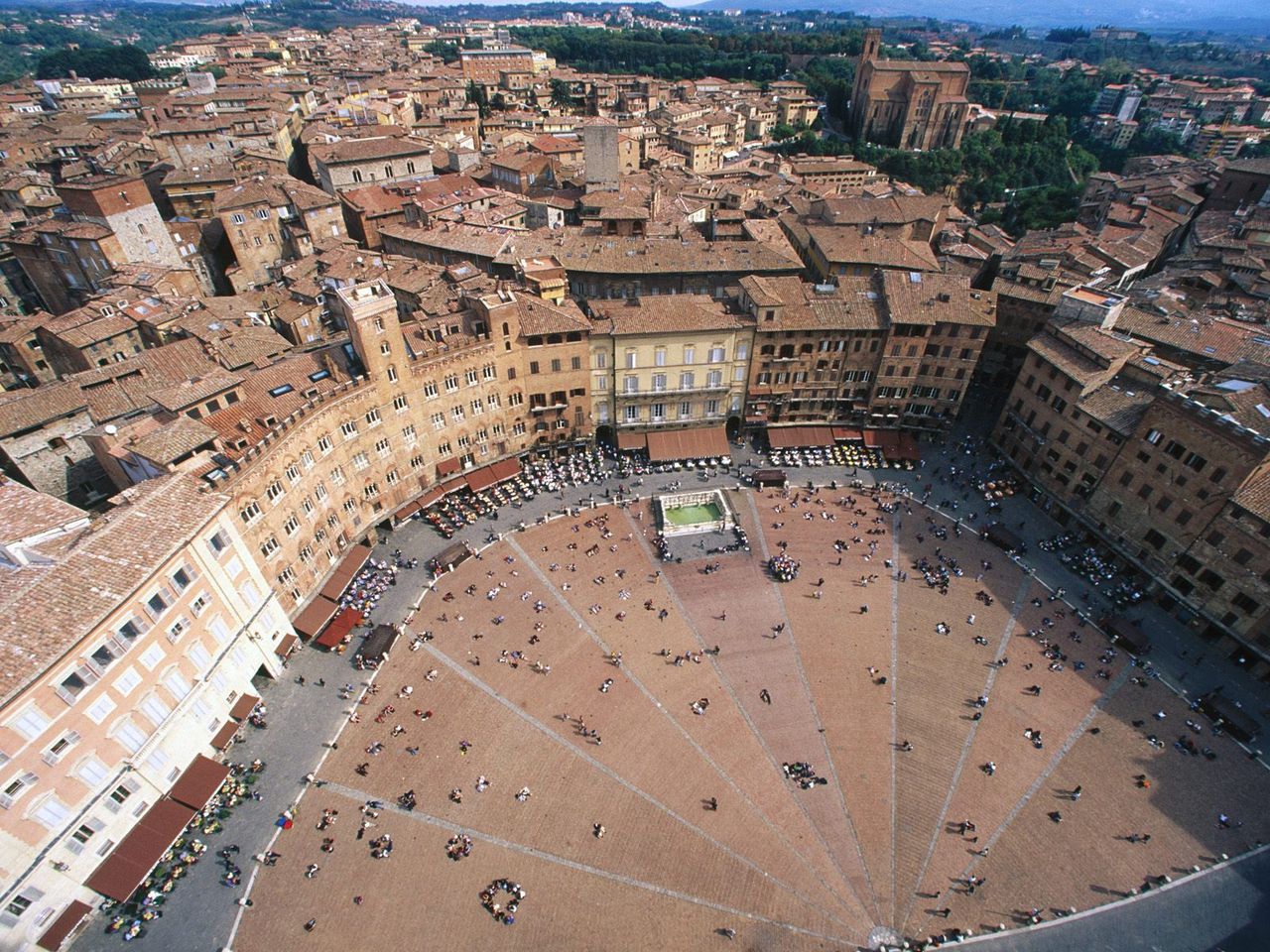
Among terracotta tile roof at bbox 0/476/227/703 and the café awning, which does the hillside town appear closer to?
terracotta tile roof at bbox 0/476/227/703

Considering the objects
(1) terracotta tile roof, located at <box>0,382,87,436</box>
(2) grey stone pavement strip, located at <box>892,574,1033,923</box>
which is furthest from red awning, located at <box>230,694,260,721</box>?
(2) grey stone pavement strip, located at <box>892,574,1033,923</box>

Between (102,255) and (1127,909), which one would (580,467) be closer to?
(1127,909)

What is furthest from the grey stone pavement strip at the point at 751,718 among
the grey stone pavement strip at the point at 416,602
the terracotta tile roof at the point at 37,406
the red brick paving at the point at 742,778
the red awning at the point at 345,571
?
the terracotta tile roof at the point at 37,406

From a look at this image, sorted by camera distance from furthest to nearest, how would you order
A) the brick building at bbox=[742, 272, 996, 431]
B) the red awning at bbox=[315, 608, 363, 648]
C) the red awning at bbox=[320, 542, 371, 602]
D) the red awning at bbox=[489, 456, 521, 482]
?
the brick building at bbox=[742, 272, 996, 431]
the red awning at bbox=[489, 456, 521, 482]
the red awning at bbox=[320, 542, 371, 602]
the red awning at bbox=[315, 608, 363, 648]

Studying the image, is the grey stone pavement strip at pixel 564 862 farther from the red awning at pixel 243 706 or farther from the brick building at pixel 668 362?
the brick building at pixel 668 362

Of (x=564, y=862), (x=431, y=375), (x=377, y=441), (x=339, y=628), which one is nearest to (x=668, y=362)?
(x=431, y=375)

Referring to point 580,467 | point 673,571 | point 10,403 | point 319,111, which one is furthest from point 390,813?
point 319,111
